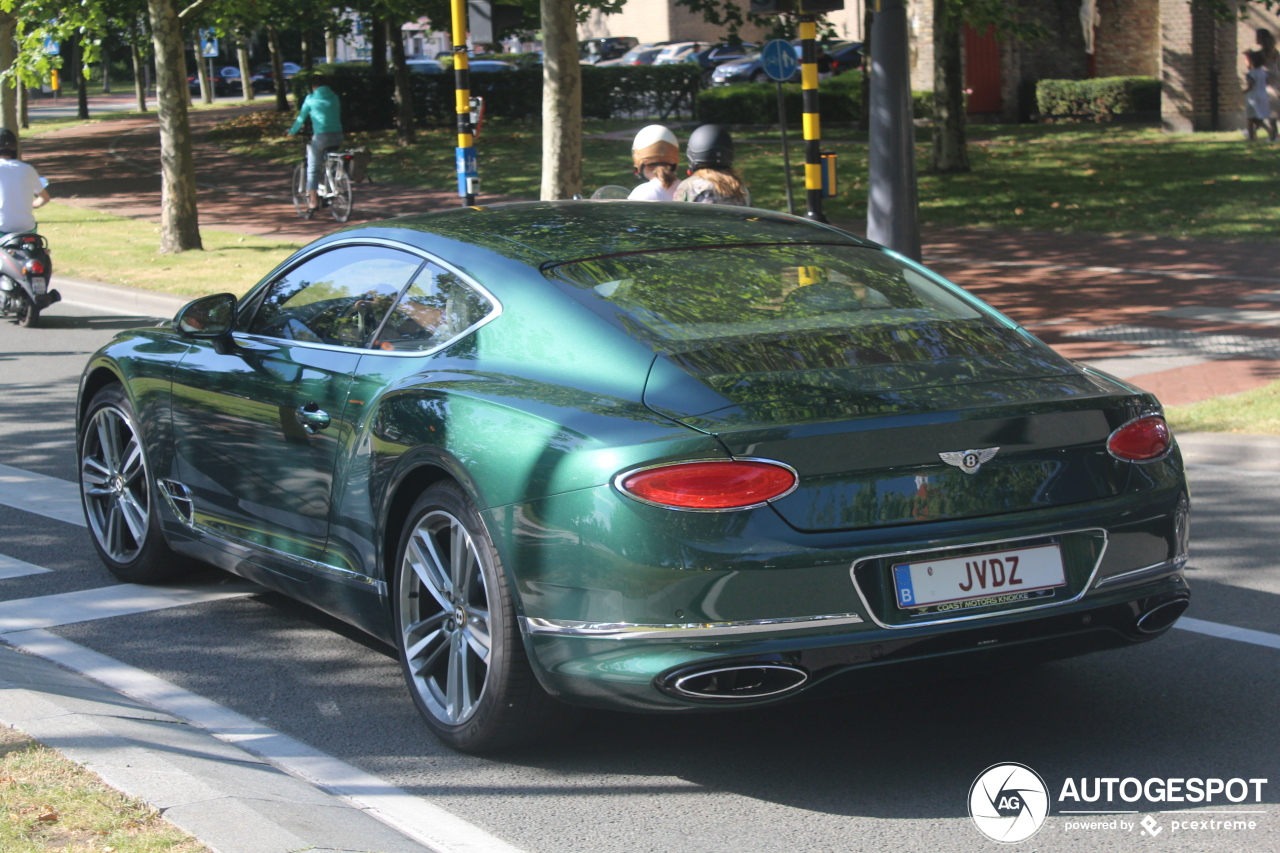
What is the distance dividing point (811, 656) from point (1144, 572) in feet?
3.34

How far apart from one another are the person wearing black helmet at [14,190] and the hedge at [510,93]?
69.7 feet

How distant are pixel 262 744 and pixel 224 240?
17.0 meters

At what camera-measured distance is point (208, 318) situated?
18.4 feet

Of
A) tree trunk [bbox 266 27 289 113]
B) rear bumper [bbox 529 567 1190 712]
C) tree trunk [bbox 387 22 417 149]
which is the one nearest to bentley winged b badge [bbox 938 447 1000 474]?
rear bumper [bbox 529 567 1190 712]

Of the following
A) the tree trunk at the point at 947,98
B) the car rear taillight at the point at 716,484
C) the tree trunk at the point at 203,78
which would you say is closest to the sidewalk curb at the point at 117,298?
the car rear taillight at the point at 716,484

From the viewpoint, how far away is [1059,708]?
14.7ft

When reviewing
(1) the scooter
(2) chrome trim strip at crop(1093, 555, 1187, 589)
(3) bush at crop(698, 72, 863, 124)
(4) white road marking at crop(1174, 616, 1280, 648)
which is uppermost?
(3) bush at crop(698, 72, 863, 124)

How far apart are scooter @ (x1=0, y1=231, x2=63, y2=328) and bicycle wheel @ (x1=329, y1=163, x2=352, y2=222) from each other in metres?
7.47

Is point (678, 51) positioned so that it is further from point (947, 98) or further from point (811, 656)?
point (811, 656)

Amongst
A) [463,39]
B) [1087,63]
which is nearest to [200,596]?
[463,39]

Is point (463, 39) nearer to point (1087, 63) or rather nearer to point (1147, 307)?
point (1147, 307)

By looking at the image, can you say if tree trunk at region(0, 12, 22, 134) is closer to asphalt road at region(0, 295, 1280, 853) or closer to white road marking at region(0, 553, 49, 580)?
white road marking at region(0, 553, 49, 580)

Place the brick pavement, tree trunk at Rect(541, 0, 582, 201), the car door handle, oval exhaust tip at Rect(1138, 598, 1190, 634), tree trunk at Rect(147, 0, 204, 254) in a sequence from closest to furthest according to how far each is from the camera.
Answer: oval exhaust tip at Rect(1138, 598, 1190, 634) < the car door handle < the brick pavement < tree trunk at Rect(541, 0, 582, 201) < tree trunk at Rect(147, 0, 204, 254)

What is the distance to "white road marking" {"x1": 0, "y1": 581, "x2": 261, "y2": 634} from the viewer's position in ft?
18.4
